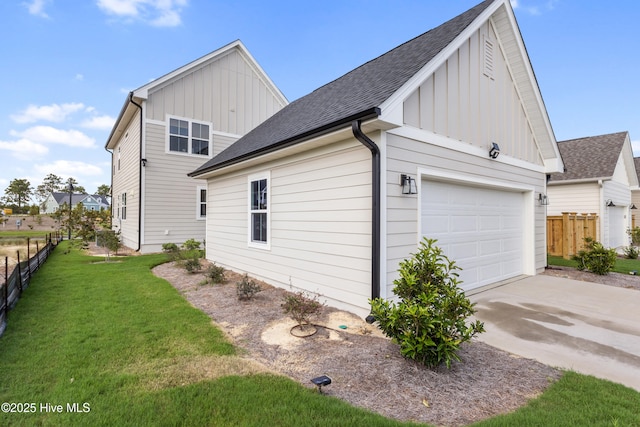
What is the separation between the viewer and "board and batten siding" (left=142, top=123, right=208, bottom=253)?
460 inches

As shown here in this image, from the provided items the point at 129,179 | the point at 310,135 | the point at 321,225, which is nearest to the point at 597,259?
the point at 321,225

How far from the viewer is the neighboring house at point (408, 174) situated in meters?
4.41

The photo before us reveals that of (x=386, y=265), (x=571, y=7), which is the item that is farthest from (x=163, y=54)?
(x=571, y=7)

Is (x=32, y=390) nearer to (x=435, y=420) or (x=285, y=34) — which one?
(x=435, y=420)

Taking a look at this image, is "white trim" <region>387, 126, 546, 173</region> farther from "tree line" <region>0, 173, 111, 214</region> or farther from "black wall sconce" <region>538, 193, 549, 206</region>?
"tree line" <region>0, 173, 111, 214</region>

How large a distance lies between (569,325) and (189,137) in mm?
13131

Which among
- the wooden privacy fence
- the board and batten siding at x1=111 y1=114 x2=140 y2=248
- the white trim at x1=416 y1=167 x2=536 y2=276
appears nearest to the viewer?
the white trim at x1=416 y1=167 x2=536 y2=276

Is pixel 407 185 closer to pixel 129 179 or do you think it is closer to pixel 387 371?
pixel 387 371

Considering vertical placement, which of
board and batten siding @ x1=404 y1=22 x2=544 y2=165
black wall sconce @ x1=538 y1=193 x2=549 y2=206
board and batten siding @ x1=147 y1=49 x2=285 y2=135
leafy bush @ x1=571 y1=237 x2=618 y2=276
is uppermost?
board and batten siding @ x1=147 y1=49 x2=285 y2=135

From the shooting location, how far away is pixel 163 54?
1357cm

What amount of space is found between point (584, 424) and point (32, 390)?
4.41 meters

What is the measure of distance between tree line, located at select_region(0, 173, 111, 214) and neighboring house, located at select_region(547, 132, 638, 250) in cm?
5407

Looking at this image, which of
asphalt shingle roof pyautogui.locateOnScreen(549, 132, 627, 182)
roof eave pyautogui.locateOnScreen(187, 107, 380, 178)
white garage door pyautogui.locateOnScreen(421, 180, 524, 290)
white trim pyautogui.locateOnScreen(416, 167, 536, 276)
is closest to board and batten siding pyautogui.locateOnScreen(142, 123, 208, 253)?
roof eave pyautogui.locateOnScreen(187, 107, 380, 178)

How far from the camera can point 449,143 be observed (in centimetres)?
540
